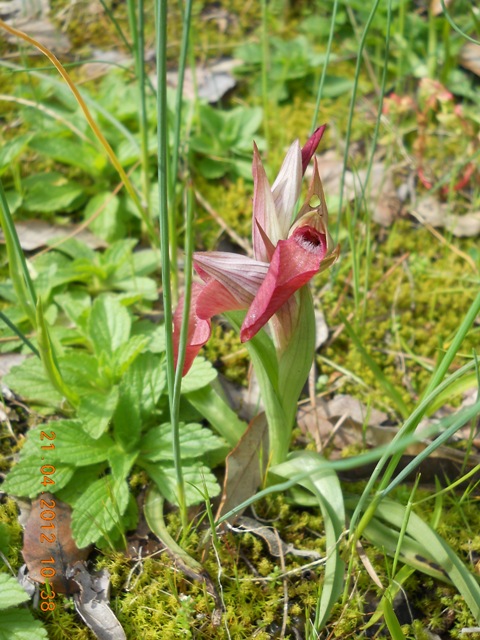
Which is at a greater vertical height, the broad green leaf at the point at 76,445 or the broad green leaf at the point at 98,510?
the broad green leaf at the point at 76,445

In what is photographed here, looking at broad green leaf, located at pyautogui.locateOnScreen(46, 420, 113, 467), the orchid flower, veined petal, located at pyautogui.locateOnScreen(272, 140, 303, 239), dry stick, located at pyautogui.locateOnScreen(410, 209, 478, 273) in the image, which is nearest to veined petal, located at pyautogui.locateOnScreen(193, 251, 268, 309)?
the orchid flower

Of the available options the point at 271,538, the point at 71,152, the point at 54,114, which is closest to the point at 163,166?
the point at 271,538

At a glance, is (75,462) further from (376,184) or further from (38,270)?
(376,184)

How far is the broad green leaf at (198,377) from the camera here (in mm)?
1351

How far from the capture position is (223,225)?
1.98 m

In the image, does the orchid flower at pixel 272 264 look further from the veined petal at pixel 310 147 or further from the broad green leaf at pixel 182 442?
the broad green leaf at pixel 182 442

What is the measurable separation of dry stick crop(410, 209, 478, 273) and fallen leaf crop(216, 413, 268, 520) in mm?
932

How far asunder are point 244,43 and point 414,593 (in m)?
2.11

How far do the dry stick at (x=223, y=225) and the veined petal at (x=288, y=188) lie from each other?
83 centimetres

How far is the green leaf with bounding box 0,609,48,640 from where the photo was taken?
1103 millimetres

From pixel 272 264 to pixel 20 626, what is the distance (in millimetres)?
809

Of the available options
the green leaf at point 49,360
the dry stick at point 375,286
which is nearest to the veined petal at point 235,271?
the green leaf at point 49,360

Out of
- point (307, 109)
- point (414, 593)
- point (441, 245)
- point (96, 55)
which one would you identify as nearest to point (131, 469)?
point (414, 593)

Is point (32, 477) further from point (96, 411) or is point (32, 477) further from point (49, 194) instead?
point (49, 194)
